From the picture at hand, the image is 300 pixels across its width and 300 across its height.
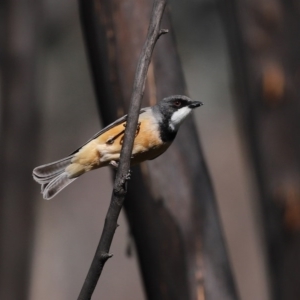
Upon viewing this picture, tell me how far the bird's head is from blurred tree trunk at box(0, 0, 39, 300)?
7.48ft

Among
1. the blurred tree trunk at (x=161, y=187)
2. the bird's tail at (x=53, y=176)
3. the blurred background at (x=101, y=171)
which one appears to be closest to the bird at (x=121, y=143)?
the bird's tail at (x=53, y=176)

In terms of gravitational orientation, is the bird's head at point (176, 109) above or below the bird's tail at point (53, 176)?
above

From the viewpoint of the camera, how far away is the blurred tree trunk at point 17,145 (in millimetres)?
5234

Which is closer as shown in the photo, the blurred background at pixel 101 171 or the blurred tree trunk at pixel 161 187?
the blurred tree trunk at pixel 161 187

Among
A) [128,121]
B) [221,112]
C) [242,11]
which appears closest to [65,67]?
[221,112]

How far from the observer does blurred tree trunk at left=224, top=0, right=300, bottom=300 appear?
426cm

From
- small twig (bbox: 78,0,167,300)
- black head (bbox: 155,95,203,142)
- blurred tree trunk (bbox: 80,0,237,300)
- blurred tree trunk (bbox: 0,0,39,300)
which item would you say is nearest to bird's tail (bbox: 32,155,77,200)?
black head (bbox: 155,95,203,142)

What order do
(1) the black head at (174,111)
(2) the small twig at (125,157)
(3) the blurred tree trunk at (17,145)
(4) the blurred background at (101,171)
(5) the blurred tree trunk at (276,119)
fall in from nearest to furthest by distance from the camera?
(2) the small twig at (125,157) < (1) the black head at (174,111) < (5) the blurred tree trunk at (276,119) < (3) the blurred tree trunk at (17,145) < (4) the blurred background at (101,171)

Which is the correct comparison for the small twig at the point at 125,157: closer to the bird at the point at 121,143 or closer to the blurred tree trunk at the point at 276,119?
the bird at the point at 121,143

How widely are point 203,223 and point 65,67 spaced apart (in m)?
8.88

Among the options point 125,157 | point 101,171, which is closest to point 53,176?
point 125,157

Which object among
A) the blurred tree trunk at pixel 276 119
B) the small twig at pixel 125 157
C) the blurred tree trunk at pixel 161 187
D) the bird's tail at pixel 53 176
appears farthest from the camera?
the blurred tree trunk at pixel 276 119

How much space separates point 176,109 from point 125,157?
109 cm

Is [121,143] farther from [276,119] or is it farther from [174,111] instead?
[276,119]
